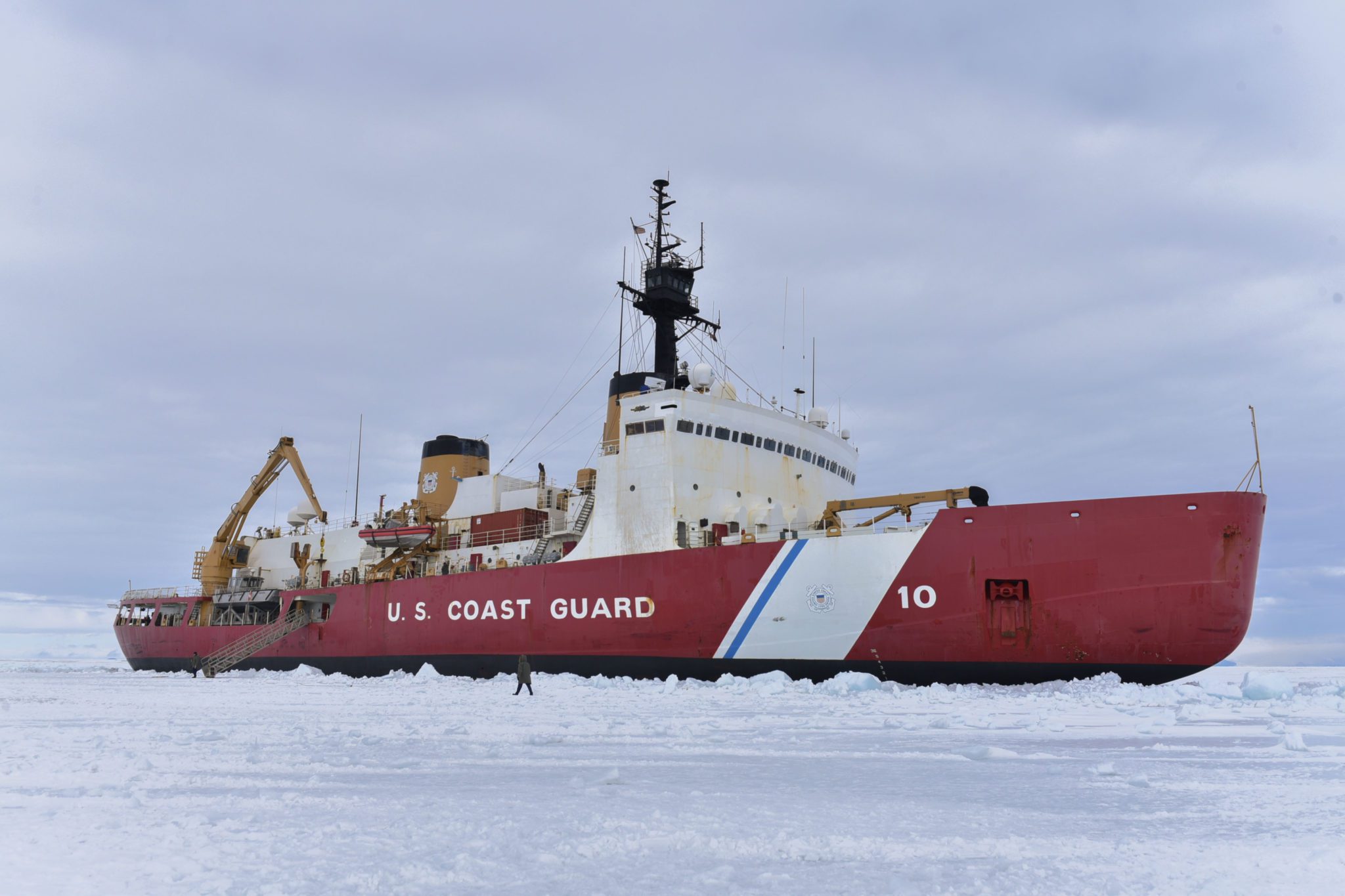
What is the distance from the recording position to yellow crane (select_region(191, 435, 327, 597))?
34.5 meters

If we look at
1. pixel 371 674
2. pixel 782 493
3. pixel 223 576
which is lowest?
pixel 371 674

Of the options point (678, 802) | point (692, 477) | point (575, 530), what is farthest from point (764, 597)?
point (678, 802)

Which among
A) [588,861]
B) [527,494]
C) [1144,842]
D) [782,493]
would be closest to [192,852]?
[588,861]

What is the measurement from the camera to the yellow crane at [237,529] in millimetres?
34500

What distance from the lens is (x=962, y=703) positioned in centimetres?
1420

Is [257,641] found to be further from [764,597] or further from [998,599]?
[998,599]

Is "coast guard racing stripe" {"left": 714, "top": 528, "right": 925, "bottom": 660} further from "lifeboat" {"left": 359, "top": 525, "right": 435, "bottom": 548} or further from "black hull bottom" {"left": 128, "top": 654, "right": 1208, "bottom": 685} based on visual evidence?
"lifeboat" {"left": 359, "top": 525, "right": 435, "bottom": 548}

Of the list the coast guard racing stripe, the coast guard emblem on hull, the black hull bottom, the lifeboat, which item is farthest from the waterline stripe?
the lifeboat

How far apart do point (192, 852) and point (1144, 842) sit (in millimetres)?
5104

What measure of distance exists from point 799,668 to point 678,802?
42.4 feet

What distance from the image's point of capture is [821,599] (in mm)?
18547

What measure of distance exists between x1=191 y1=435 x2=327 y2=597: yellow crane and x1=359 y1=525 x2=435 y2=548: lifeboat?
25.4 feet

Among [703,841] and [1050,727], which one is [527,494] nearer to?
[1050,727]

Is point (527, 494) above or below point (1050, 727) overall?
above
